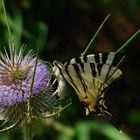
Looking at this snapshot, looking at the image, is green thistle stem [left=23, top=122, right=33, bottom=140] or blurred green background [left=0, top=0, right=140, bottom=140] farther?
blurred green background [left=0, top=0, right=140, bottom=140]

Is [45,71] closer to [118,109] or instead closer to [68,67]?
[68,67]

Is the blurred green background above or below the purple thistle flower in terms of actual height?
A: above

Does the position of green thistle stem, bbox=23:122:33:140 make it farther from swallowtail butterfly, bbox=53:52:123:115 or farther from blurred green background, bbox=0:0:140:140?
blurred green background, bbox=0:0:140:140

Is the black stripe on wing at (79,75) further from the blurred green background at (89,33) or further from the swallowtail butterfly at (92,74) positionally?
the blurred green background at (89,33)

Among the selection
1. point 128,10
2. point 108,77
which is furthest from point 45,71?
point 128,10

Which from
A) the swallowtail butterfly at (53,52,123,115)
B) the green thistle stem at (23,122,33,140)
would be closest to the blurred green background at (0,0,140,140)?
the swallowtail butterfly at (53,52,123,115)

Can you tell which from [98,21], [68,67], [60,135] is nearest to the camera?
[68,67]
